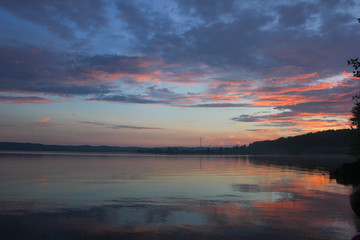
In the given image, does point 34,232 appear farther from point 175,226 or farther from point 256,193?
point 256,193

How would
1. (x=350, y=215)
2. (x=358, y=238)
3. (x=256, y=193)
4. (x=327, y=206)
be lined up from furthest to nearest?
(x=256, y=193) < (x=327, y=206) < (x=350, y=215) < (x=358, y=238)

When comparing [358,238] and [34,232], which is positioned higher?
[358,238]

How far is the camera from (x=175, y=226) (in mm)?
13109

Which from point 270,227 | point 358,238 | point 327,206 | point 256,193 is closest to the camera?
point 358,238

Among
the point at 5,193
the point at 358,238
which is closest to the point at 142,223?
the point at 358,238

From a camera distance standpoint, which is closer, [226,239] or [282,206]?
[226,239]

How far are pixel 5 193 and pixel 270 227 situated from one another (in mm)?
18448

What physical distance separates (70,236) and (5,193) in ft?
41.4

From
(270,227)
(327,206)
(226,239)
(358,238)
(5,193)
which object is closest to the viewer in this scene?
(358,238)

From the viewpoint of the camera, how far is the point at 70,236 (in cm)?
1150

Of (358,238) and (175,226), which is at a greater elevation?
(358,238)

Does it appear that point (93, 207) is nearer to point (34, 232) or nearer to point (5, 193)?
point (34, 232)

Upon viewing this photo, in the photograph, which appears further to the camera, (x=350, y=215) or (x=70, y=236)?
(x=350, y=215)

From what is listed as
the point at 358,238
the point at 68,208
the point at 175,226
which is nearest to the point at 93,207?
the point at 68,208
